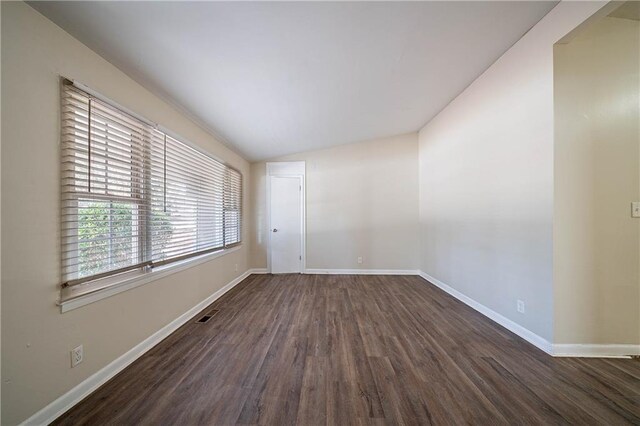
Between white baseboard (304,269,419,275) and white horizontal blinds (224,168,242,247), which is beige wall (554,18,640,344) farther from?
white horizontal blinds (224,168,242,247)

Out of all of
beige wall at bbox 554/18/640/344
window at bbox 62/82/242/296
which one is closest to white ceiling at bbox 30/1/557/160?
window at bbox 62/82/242/296

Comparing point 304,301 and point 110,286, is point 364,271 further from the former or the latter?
point 110,286

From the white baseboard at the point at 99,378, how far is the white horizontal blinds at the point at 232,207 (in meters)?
1.48

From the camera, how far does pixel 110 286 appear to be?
5.18ft

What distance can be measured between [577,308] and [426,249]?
2.24 meters

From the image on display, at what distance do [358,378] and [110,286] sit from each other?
1.88m

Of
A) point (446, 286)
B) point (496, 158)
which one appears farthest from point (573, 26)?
point (446, 286)

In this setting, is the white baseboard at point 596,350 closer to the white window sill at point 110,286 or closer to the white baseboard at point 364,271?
the white baseboard at point 364,271

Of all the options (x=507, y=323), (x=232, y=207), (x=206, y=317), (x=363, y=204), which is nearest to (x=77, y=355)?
(x=206, y=317)

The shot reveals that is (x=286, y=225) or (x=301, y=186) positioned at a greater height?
(x=301, y=186)

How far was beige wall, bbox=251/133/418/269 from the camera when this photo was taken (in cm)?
433

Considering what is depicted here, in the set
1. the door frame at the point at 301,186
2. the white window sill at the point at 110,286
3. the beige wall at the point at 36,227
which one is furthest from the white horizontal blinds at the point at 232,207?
the beige wall at the point at 36,227

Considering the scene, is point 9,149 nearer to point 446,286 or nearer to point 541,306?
point 541,306

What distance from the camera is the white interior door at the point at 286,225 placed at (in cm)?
450
